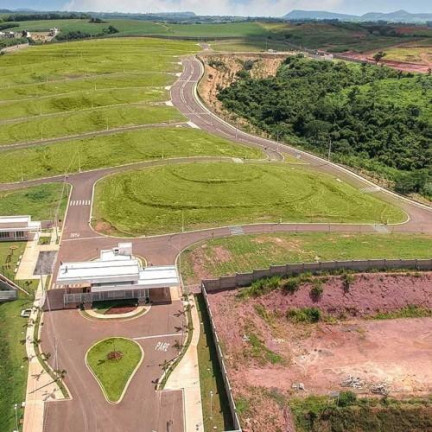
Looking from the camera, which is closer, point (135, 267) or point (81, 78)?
point (135, 267)

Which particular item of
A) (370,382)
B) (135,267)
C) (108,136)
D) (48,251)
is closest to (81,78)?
(108,136)

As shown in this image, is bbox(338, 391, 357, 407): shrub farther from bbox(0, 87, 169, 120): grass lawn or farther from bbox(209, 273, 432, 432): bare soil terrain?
bbox(0, 87, 169, 120): grass lawn

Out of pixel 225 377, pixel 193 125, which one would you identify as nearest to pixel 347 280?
pixel 225 377

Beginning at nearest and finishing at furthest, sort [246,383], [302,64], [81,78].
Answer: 1. [246,383]
2. [81,78]
3. [302,64]

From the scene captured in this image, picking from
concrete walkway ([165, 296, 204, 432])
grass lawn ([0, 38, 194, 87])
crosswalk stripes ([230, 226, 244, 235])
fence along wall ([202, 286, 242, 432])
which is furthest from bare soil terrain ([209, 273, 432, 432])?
grass lawn ([0, 38, 194, 87])

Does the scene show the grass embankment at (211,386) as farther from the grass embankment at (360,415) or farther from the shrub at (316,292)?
the shrub at (316,292)

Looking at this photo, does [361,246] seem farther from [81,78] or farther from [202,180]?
[81,78]
